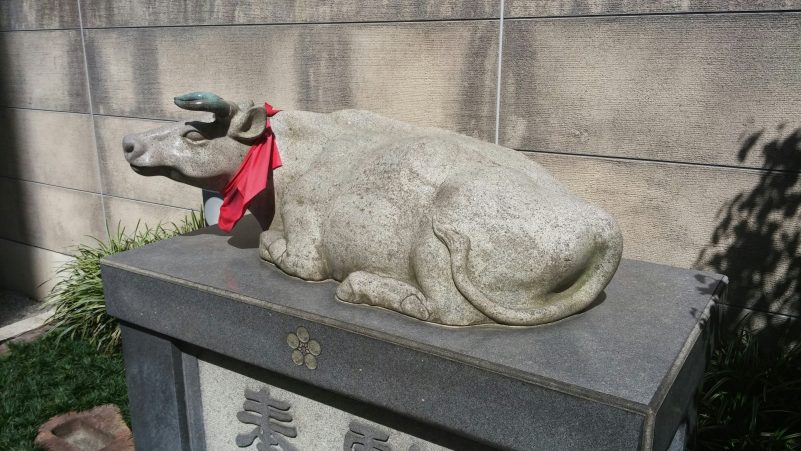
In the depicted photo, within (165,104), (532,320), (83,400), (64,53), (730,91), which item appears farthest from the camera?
(64,53)

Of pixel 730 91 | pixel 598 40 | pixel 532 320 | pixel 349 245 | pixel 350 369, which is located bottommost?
pixel 350 369

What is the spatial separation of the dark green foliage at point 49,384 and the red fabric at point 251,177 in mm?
2033

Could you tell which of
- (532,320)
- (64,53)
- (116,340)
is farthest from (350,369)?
(64,53)

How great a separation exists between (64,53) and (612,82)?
211 inches

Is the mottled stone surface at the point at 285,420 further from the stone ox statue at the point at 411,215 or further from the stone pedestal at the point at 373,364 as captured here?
the stone ox statue at the point at 411,215

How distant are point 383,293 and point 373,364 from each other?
0.32 meters

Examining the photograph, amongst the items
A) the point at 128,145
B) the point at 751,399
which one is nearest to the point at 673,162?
the point at 751,399

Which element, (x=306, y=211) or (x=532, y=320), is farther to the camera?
(x=306, y=211)

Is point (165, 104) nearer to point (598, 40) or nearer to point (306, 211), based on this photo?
point (306, 211)

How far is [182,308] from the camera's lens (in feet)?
10.7

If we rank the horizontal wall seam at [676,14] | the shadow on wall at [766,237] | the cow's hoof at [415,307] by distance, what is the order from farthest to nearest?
the shadow on wall at [766,237], the horizontal wall seam at [676,14], the cow's hoof at [415,307]

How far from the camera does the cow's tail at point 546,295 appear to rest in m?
2.66

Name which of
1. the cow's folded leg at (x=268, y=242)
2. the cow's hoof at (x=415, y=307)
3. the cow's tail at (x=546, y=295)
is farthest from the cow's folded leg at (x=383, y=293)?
the cow's folded leg at (x=268, y=242)

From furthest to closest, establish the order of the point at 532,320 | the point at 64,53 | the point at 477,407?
the point at 64,53 → the point at 532,320 → the point at 477,407
